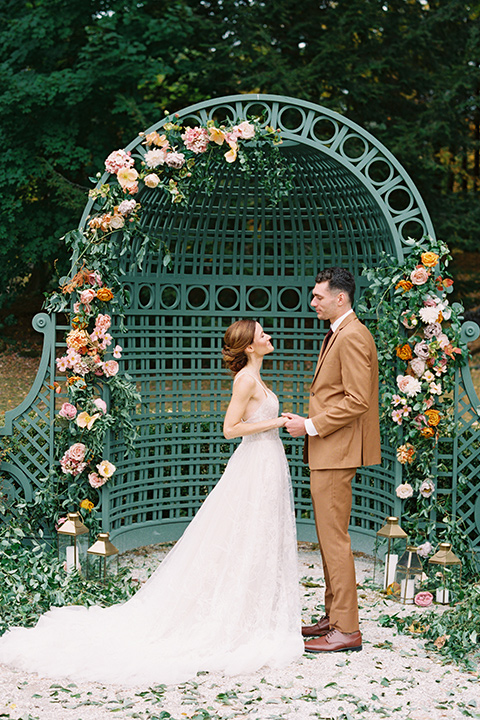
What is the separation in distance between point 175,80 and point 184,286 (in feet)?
24.0

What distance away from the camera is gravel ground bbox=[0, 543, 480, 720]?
3.29 m

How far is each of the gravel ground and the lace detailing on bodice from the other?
3.72 feet

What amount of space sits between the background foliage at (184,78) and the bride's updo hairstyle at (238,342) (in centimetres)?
731

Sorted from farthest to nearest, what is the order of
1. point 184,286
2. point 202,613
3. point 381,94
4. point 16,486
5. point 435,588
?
point 381,94
point 184,286
point 16,486
point 435,588
point 202,613

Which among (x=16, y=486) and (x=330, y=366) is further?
(x=16, y=486)

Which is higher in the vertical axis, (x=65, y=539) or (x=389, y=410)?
(x=389, y=410)

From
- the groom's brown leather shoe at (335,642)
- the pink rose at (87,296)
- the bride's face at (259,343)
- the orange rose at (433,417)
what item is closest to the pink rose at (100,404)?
the pink rose at (87,296)

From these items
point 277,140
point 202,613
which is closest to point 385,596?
point 202,613

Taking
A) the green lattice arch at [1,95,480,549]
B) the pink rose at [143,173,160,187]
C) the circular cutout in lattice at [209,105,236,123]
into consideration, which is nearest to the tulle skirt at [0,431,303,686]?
the green lattice arch at [1,95,480,549]

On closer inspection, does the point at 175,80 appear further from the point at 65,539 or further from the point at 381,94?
the point at 65,539

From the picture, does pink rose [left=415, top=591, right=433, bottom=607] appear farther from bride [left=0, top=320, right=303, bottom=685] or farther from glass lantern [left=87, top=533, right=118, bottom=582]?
glass lantern [left=87, top=533, right=118, bottom=582]

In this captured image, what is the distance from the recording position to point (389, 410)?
4.99 m

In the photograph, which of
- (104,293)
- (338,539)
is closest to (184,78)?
(104,293)

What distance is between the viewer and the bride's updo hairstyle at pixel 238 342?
411cm
